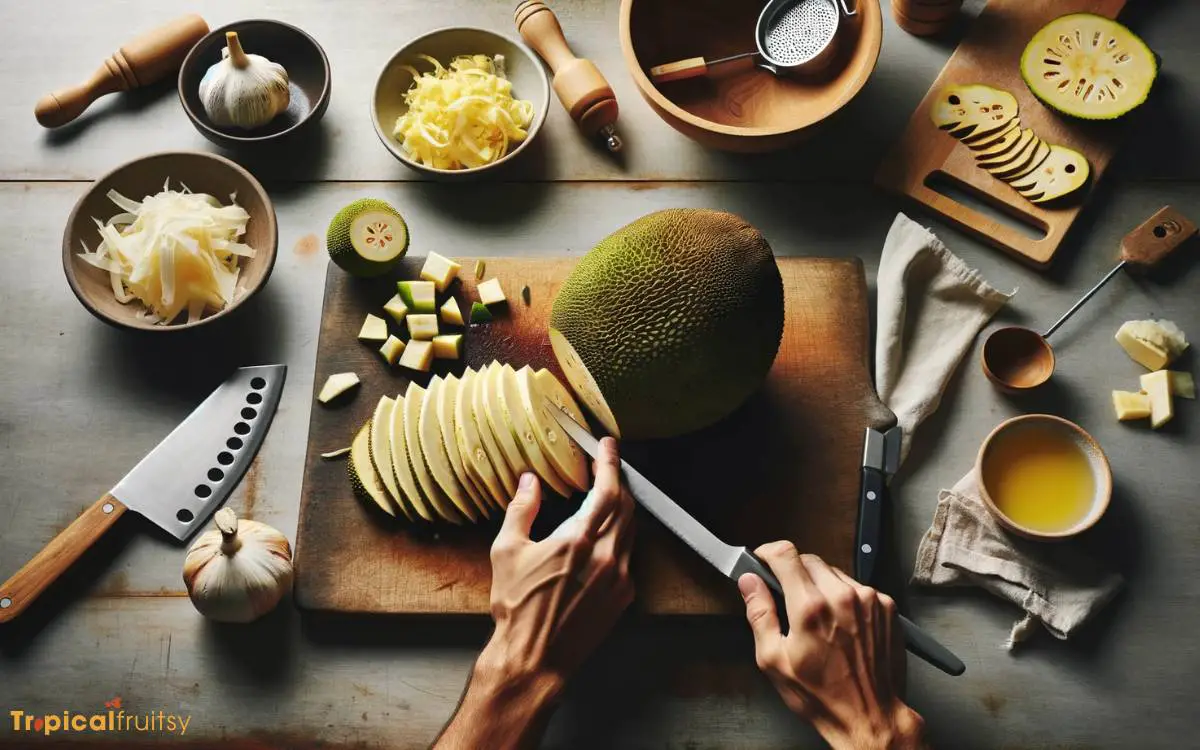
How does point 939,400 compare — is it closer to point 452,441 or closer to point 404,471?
point 452,441

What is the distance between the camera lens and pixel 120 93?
2592mm

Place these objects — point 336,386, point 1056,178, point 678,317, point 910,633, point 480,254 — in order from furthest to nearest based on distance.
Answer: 1. point 480,254
2. point 1056,178
3. point 336,386
4. point 910,633
5. point 678,317

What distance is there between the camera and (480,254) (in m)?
2.43

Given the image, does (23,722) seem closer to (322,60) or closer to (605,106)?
(322,60)

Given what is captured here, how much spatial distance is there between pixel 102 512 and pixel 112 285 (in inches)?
20.7

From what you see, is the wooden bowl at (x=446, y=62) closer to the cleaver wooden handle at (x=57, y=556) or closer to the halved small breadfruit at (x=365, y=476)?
the halved small breadfruit at (x=365, y=476)

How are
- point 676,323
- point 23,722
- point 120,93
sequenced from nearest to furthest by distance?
point 676,323 < point 23,722 < point 120,93

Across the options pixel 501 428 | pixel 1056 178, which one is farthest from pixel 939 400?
pixel 501 428

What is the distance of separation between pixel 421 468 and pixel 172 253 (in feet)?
2.49

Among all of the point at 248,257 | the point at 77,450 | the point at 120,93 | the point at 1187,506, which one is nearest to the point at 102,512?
the point at 77,450

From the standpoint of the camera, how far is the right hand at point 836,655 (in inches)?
72.2

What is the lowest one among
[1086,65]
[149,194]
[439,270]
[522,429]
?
[522,429]

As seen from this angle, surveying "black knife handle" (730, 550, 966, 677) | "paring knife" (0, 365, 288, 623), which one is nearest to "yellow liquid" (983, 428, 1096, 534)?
"black knife handle" (730, 550, 966, 677)

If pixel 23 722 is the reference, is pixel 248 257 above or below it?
above
